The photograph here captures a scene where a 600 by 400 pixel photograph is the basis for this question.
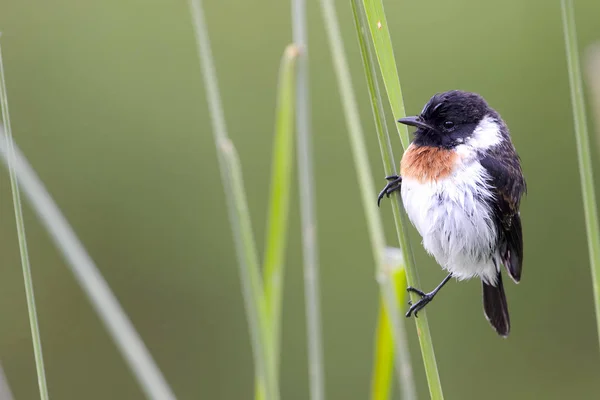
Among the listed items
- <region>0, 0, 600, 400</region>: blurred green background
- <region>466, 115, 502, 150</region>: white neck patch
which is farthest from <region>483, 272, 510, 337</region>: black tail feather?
<region>0, 0, 600, 400</region>: blurred green background

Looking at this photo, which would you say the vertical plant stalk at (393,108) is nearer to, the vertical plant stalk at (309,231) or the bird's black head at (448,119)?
the vertical plant stalk at (309,231)

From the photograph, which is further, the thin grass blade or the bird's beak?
the bird's beak

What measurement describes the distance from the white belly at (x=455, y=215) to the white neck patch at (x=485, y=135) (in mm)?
79

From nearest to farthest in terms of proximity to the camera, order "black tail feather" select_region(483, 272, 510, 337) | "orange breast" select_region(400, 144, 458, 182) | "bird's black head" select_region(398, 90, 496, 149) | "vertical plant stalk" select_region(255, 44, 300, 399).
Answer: "vertical plant stalk" select_region(255, 44, 300, 399)
"orange breast" select_region(400, 144, 458, 182)
"bird's black head" select_region(398, 90, 496, 149)
"black tail feather" select_region(483, 272, 510, 337)

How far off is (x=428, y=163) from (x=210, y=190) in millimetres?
3441

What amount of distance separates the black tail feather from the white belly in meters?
0.26

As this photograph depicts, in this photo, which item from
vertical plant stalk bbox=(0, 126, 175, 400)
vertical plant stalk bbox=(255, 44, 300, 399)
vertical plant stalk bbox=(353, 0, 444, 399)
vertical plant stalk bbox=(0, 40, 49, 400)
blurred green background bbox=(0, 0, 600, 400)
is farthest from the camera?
blurred green background bbox=(0, 0, 600, 400)

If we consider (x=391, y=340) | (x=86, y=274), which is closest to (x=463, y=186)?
(x=391, y=340)

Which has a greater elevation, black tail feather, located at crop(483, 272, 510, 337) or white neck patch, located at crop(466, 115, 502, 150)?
white neck patch, located at crop(466, 115, 502, 150)

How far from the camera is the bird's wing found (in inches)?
107

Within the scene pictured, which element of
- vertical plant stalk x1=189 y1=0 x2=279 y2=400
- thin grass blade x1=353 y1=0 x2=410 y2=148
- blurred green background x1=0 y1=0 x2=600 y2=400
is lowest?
blurred green background x1=0 y1=0 x2=600 y2=400

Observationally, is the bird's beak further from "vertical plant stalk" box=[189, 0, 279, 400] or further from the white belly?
"vertical plant stalk" box=[189, 0, 279, 400]

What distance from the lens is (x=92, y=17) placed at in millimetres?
5766

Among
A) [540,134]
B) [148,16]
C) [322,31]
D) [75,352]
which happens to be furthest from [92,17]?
[540,134]
